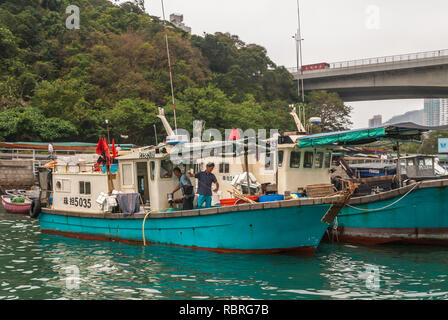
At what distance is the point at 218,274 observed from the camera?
10375mm

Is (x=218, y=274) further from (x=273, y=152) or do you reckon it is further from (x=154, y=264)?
(x=273, y=152)

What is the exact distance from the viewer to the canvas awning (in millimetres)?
13492

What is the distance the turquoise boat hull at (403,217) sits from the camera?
13.2 m

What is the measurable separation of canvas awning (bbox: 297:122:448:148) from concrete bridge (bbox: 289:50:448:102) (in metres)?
44.0

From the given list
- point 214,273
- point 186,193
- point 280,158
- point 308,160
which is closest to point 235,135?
point 280,158

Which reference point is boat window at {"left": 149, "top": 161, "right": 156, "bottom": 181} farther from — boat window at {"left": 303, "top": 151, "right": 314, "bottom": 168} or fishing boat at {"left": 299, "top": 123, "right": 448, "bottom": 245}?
boat window at {"left": 303, "top": 151, "right": 314, "bottom": 168}

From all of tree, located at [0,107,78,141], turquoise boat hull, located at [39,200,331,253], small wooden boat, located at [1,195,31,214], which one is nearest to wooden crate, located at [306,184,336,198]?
turquoise boat hull, located at [39,200,331,253]

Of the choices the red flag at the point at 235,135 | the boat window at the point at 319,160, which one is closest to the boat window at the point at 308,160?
the boat window at the point at 319,160

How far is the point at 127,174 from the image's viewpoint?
48.5 feet

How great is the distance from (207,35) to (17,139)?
4273 centimetres

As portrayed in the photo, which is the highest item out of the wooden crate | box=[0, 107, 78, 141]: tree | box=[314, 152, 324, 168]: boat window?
box=[0, 107, 78, 141]: tree

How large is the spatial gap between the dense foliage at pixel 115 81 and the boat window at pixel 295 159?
103 ft

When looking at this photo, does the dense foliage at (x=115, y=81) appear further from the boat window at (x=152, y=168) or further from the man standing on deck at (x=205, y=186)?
the man standing on deck at (x=205, y=186)

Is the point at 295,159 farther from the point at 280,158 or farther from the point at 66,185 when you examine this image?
the point at 66,185
